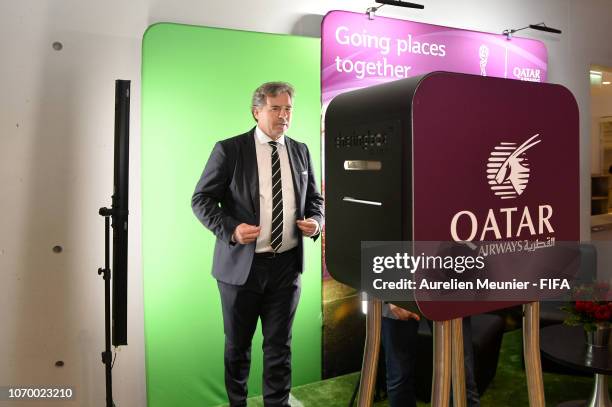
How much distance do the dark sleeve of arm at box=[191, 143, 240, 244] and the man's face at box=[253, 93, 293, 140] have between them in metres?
0.27

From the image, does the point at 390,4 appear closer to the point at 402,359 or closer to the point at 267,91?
the point at 267,91

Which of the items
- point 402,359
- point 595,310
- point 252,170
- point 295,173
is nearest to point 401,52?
point 295,173

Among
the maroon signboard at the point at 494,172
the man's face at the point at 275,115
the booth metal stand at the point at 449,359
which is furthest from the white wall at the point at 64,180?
the maroon signboard at the point at 494,172

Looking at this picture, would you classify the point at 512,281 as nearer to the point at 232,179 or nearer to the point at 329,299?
the point at 232,179

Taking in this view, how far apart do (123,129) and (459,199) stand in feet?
5.66

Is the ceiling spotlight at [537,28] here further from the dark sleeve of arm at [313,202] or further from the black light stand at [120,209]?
the black light stand at [120,209]

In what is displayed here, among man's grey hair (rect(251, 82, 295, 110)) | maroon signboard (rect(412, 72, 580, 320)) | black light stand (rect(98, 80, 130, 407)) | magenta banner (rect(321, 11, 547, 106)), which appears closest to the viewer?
maroon signboard (rect(412, 72, 580, 320))

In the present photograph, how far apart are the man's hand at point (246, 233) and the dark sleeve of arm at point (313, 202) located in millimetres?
378

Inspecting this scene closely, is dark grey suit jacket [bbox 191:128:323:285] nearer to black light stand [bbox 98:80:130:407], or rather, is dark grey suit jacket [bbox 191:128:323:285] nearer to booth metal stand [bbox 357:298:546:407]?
black light stand [bbox 98:80:130:407]

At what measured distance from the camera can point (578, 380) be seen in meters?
3.32

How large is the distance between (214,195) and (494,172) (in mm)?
2147

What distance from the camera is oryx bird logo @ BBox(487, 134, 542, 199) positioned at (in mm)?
647

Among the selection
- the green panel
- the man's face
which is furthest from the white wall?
the man's face

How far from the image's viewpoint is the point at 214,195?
2682 millimetres
